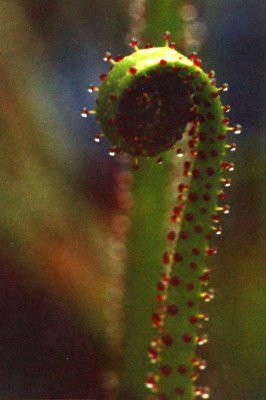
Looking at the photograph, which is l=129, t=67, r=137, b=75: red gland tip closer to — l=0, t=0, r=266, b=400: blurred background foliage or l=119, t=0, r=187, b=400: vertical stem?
l=119, t=0, r=187, b=400: vertical stem

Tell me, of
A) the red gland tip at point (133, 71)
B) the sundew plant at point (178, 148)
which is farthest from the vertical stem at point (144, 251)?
Result: the red gland tip at point (133, 71)

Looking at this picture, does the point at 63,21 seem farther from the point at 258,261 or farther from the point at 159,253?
the point at 258,261

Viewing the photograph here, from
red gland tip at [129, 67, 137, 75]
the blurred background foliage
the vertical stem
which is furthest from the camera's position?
the blurred background foliage

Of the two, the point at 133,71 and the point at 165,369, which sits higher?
the point at 133,71

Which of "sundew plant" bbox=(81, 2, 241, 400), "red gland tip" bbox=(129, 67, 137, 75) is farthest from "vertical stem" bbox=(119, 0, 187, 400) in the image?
"red gland tip" bbox=(129, 67, 137, 75)

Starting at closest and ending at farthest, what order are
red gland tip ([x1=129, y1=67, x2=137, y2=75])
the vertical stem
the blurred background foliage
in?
red gland tip ([x1=129, y1=67, x2=137, y2=75]), the vertical stem, the blurred background foliage

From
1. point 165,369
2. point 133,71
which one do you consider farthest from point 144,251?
point 133,71

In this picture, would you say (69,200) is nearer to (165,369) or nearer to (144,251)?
(144,251)

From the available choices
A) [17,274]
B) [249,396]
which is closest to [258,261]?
[249,396]

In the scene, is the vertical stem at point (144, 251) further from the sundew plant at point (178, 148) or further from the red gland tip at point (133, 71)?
the red gland tip at point (133, 71)
